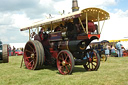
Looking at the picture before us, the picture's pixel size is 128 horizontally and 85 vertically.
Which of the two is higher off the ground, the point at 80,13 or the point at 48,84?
the point at 80,13

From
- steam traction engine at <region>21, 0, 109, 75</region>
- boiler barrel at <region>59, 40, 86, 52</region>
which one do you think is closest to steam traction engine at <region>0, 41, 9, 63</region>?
steam traction engine at <region>21, 0, 109, 75</region>

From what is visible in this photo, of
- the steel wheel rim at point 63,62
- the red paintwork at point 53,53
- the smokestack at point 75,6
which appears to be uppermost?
the smokestack at point 75,6

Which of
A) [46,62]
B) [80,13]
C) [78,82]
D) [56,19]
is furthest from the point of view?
[46,62]

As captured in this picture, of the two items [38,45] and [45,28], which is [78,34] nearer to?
[38,45]

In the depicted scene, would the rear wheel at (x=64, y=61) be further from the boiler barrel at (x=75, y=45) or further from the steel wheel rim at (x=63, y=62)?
the boiler barrel at (x=75, y=45)

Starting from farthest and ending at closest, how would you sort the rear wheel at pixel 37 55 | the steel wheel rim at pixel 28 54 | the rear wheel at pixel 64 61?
the steel wheel rim at pixel 28 54
the rear wheel at pixel 37 55
the rear wheel at pixel 64 61

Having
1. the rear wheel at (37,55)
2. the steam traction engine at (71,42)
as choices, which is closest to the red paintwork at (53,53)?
the steam traction engine at (71,42)

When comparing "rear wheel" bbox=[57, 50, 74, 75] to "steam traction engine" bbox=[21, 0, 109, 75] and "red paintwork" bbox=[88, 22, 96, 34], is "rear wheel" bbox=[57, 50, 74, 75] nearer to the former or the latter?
"steam traction engine" bbox=[21, 0, 109, 75]

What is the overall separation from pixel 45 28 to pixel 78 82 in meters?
5.13

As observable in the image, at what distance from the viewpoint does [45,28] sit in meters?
9.12

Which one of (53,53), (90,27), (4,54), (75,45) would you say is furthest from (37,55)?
(4,54)

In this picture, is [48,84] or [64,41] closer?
[48,84]

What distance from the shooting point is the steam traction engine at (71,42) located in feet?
21.1

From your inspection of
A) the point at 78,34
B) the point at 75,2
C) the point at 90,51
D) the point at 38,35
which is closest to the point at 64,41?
the point at 78,34
